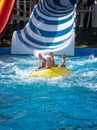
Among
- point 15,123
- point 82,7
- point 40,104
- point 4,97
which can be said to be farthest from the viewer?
point 82,7

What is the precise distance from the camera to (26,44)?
1420 cm

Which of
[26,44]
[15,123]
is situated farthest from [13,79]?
[26,44]

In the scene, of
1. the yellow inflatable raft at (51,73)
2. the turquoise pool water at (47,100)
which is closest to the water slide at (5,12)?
the turquoise pool water at (47,100)

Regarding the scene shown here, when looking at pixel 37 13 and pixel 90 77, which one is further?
pixel 37 13

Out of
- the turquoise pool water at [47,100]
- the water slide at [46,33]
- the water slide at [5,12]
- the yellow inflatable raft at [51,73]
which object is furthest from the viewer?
the water slide at [46,33]

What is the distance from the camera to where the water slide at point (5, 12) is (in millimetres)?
12204

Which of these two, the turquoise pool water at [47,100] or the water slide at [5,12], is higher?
the water slide at [5,12]

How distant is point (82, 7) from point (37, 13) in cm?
505

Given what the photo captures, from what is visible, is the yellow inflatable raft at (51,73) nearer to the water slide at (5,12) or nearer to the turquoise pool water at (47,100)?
the turquoise pool water at (47,100)

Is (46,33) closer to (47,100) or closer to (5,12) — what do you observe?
(5,12)

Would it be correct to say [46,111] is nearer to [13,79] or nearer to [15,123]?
[15,123]

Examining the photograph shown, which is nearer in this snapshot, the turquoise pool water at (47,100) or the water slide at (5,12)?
the turquoise pool water at (47,100)

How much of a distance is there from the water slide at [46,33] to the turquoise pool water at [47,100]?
2230mm

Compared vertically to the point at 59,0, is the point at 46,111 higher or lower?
lower
